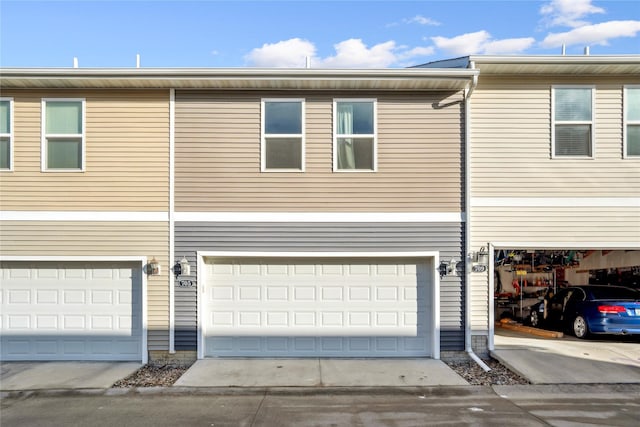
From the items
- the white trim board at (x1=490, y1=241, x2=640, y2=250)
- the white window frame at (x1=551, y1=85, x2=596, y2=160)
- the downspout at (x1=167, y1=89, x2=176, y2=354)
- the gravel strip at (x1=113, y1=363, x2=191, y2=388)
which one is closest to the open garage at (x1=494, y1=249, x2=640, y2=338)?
the white trim board at (x1=490, y1=241, x2=640, y2=250)

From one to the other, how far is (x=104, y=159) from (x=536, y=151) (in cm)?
803

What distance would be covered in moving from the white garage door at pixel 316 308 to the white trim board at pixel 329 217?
79 centimetres

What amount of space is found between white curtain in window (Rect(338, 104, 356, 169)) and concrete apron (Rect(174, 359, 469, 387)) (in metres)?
3.58

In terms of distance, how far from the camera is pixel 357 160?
862cm

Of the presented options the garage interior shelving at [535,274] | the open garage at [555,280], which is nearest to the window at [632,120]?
the open garage at [555,280]

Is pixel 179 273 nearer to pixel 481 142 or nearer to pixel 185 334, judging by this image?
pixel 185 334

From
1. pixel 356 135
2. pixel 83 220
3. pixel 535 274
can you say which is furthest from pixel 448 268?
pixel 83 220

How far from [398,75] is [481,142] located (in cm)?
204

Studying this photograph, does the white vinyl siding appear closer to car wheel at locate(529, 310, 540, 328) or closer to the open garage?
the open garage

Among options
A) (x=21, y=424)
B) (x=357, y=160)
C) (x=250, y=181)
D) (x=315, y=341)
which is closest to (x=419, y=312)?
(x=315, y=341)

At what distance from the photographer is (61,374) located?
7617 millimetres

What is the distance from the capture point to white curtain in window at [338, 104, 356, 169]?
8609 mm

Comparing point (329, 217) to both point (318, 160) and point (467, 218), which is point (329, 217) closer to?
point (318, 160)

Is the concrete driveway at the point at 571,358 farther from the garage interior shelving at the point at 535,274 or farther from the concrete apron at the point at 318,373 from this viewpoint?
the garage interior shelving at the point at 535,274
